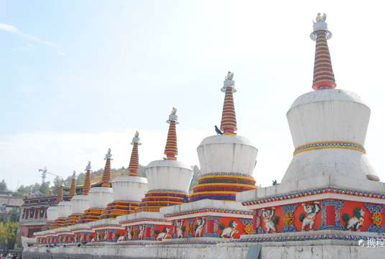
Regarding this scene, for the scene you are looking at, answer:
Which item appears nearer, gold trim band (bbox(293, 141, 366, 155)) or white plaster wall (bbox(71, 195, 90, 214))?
gold trim band (bbox(293, 141, 366, 155))

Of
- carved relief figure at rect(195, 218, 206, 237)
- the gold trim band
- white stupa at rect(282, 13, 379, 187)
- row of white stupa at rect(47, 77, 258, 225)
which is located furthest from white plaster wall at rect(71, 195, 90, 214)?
the gold trim band

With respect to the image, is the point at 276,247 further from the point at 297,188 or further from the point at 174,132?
the point at 174,132

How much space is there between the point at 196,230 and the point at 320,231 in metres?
6.47

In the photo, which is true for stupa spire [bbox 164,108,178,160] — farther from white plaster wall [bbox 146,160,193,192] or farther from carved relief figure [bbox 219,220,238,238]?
carved relief figure [bbox 219,220,238,238]

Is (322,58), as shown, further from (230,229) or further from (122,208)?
(122,208)

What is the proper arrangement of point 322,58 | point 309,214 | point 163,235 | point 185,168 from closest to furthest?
point 309,214
point 322,58
point 163,235
point 185,168

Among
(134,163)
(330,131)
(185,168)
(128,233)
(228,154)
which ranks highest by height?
(134,163)

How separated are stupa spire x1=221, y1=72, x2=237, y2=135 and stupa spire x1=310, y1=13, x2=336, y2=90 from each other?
5.52 metres

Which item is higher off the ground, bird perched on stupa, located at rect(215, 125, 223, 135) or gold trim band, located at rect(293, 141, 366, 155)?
bird perched on stupa, located at rect(215, 125, 223, 135)

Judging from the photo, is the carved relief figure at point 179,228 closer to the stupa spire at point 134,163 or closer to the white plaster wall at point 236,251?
the white plaster wall at point 236,251

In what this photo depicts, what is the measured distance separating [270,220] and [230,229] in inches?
153

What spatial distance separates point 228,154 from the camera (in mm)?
16312

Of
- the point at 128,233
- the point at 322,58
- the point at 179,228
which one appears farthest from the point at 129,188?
the point at 322,58

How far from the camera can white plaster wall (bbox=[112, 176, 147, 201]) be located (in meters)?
24.3
